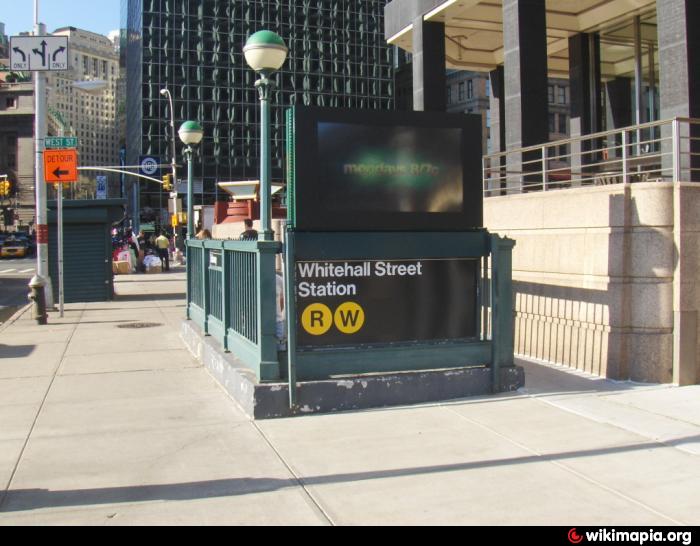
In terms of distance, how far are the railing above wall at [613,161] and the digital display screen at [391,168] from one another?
2549mm

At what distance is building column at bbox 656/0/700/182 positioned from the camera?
10.5m

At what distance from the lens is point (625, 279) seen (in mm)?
8477

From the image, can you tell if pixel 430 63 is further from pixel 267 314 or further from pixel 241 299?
pixel 267 314

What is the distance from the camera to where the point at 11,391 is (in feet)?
26.8

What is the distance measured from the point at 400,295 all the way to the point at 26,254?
193 ft

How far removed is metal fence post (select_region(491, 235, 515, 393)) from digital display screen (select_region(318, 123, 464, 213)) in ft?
2.04

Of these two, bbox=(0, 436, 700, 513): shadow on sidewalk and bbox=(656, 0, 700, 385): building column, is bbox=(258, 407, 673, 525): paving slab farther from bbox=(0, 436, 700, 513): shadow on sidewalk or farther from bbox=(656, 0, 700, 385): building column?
bbox=(656, 0, 700, 385): building column

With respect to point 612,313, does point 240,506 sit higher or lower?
lower

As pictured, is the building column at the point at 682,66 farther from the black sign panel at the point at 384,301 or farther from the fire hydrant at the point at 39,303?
the fire hydrant at the point at 39,303

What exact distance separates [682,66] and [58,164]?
40.8 feet

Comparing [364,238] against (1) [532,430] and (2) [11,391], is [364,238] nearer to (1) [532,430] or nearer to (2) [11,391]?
(1) [532,430]

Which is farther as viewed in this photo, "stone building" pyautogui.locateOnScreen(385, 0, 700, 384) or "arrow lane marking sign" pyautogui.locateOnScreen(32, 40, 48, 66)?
"arrow lane marking sign" pyautogui.locateOnScreen(32, 40, 48, 66)

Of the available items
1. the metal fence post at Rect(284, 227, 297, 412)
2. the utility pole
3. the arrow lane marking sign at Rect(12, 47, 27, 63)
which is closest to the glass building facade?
the utility pole
